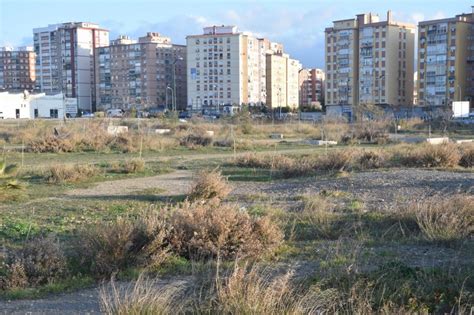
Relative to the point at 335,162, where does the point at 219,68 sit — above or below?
above

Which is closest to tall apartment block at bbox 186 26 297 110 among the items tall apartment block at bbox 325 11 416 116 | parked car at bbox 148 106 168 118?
parked car at bbox 148 106 168 118

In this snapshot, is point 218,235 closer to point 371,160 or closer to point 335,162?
point 335,162

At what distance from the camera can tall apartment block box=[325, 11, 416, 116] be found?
11881 centimetres

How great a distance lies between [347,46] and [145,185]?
367 ft

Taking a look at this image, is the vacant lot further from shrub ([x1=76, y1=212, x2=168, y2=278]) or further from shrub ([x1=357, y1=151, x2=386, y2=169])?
shrub ([x1=357, y1=151, x2=386, y2=169])

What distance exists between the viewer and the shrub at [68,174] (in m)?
18.5

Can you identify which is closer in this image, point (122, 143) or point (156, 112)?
point (122, 143)

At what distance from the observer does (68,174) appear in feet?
61.9

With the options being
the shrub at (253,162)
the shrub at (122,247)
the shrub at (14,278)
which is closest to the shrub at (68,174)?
the shrub at (253,162)

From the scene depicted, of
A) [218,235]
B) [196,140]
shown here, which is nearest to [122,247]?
[218,235]

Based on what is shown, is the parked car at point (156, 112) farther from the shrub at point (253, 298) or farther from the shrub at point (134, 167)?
the shrub at point (253, 298)

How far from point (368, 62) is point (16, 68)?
361 ft

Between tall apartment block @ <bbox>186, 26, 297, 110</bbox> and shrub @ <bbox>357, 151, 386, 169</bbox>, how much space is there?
392 ft

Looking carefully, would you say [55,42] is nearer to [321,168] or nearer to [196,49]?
[196,49]
